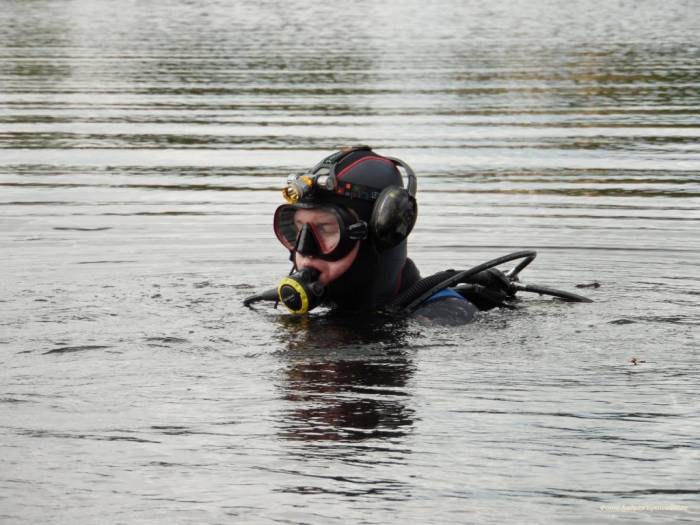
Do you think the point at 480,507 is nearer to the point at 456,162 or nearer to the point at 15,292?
the point at 15,292

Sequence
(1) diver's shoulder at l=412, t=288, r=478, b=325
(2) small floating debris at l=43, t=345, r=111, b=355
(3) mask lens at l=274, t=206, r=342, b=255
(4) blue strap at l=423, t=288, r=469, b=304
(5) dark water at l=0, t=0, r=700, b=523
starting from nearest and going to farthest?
(5) dark water at l=0, t=0, r=700, b=523 → (2) small floating debris at l=43, t=345, r=111, b=355 → (3) mask lens at l=274, t=206, r=342, b=255 → (1) diver's shoulder at l=412, t=288, r=478, b=325 → (4) blue strap at l=423, t=288, r=469, b=304

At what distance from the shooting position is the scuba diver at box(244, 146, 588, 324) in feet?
21.5

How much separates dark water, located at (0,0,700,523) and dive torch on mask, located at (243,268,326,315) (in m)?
0.18

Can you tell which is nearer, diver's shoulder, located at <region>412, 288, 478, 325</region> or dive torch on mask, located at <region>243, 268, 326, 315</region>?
dive torch on mask, located at <region>243, 268, 326, 315</region>

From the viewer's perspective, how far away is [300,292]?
257 inches

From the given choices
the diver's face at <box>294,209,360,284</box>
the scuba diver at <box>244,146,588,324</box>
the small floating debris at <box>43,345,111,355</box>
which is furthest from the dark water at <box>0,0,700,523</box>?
the diver's face at <box>294,209,360,284</box>

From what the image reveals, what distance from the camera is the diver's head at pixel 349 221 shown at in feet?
21.6

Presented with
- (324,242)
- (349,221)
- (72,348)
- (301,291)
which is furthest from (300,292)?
(72,348)

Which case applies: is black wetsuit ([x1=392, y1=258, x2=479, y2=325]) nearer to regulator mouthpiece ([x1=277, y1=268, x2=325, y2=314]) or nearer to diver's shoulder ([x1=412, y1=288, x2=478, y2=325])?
diver's shoulder ([x1=412, y1=288, x2=478, y2=325])

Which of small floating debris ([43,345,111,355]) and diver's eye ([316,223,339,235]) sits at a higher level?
diver's eye ([316,223,339,235])

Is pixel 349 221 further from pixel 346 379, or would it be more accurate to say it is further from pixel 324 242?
pixel 346 379

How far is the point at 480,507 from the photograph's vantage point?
14.7ft

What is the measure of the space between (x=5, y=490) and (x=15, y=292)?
11.0ft

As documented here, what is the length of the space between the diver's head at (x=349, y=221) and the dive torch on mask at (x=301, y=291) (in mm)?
69
